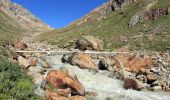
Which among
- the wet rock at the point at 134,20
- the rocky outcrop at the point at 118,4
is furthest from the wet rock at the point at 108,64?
the rocky outcrop at the point at 118,4

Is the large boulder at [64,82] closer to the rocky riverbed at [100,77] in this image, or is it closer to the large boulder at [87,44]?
the rocky riverbed at [100,77]

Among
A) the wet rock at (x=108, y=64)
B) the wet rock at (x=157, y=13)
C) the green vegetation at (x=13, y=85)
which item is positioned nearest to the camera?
the green vegetation at (x=13, y=85)

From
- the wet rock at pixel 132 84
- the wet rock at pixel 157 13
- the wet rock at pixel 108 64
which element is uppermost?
the wet rock at pixel 157 13

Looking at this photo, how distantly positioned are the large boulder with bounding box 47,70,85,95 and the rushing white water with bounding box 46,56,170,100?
165 centimetres

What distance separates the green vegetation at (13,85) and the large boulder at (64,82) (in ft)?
24.8

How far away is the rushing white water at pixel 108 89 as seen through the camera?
40.3m

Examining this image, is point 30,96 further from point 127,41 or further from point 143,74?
point 127,41

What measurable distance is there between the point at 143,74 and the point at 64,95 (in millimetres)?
18453

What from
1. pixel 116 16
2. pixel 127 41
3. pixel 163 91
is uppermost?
pixel 116 16

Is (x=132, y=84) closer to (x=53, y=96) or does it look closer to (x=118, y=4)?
(x=53, y=96)

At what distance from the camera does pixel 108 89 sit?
146 feet

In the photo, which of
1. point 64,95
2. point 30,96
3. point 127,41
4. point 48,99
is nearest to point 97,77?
point 64,95

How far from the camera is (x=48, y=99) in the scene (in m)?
31.9

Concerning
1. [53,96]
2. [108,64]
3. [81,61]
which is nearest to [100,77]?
[108,64]
